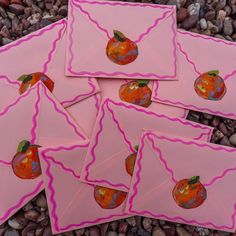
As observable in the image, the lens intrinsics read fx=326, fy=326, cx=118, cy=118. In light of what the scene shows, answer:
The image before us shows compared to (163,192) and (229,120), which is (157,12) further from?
(163,192)

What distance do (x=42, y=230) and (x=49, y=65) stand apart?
327 mm

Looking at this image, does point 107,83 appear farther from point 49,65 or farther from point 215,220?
point 215,220

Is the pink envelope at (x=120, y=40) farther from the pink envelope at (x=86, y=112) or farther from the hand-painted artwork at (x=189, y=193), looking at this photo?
the hand-painted artwork at (x=189, y=193)

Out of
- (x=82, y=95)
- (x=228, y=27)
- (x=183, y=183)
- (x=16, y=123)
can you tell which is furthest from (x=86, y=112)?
(x=228, y=27)

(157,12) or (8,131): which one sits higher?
(157,12)

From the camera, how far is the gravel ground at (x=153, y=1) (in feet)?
2.08

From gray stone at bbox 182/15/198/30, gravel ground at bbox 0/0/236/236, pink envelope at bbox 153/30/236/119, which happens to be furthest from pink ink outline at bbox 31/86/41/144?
gray stone at bbox 182/15/198/30

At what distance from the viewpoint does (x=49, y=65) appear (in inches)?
26.2

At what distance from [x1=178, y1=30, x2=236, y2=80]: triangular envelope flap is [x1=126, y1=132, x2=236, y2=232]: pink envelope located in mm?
160

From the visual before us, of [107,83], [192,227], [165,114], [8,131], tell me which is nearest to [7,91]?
[8,131]

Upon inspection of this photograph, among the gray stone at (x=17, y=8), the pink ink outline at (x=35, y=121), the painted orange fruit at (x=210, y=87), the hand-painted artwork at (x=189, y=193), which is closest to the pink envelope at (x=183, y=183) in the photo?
→ the hand-painted artwork at (x=189, y=193)

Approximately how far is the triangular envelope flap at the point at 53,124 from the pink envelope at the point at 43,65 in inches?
0.8

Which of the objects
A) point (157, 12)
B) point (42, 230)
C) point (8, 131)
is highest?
point (157, 12)

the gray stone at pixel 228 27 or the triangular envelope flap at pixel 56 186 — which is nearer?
the triangular envelope flap at pixel 56 186
